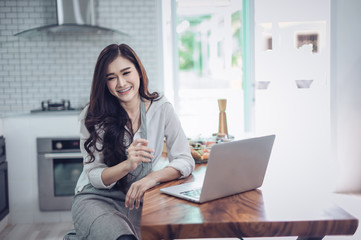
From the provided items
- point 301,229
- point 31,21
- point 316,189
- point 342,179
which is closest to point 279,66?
point 342,179

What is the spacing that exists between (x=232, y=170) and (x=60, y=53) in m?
3.45

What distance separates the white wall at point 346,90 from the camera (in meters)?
4.26

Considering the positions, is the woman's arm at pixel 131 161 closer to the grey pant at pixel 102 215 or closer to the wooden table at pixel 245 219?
the grey pant at pixel 102 215

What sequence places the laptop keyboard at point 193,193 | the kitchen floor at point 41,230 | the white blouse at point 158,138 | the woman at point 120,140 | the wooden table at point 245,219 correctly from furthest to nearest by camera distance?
the kitchen floor at point 41,230 → the white blouse at point 158,138 → the woman at point 120,140 → the laptop keyboard at point 193,193 → the wooden table at point 245,219

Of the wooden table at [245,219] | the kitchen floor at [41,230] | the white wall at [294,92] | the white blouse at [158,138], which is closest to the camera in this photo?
the wooden table at [245,219]

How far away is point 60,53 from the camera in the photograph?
4.24m

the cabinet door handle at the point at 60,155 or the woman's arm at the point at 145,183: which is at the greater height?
the woman's arm at the point at 145,183

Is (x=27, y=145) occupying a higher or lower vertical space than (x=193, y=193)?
lower

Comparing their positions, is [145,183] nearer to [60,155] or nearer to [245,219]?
[245,219]

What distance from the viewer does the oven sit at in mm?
3527

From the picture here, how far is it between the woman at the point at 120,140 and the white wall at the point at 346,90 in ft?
9.80

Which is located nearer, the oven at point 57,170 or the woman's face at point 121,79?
the woman's face at point 121,79

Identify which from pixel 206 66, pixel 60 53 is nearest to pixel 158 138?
pixel 60 53

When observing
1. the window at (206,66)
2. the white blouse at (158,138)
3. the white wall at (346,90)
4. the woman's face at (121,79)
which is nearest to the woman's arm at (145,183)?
the white blouse at (158,138)
